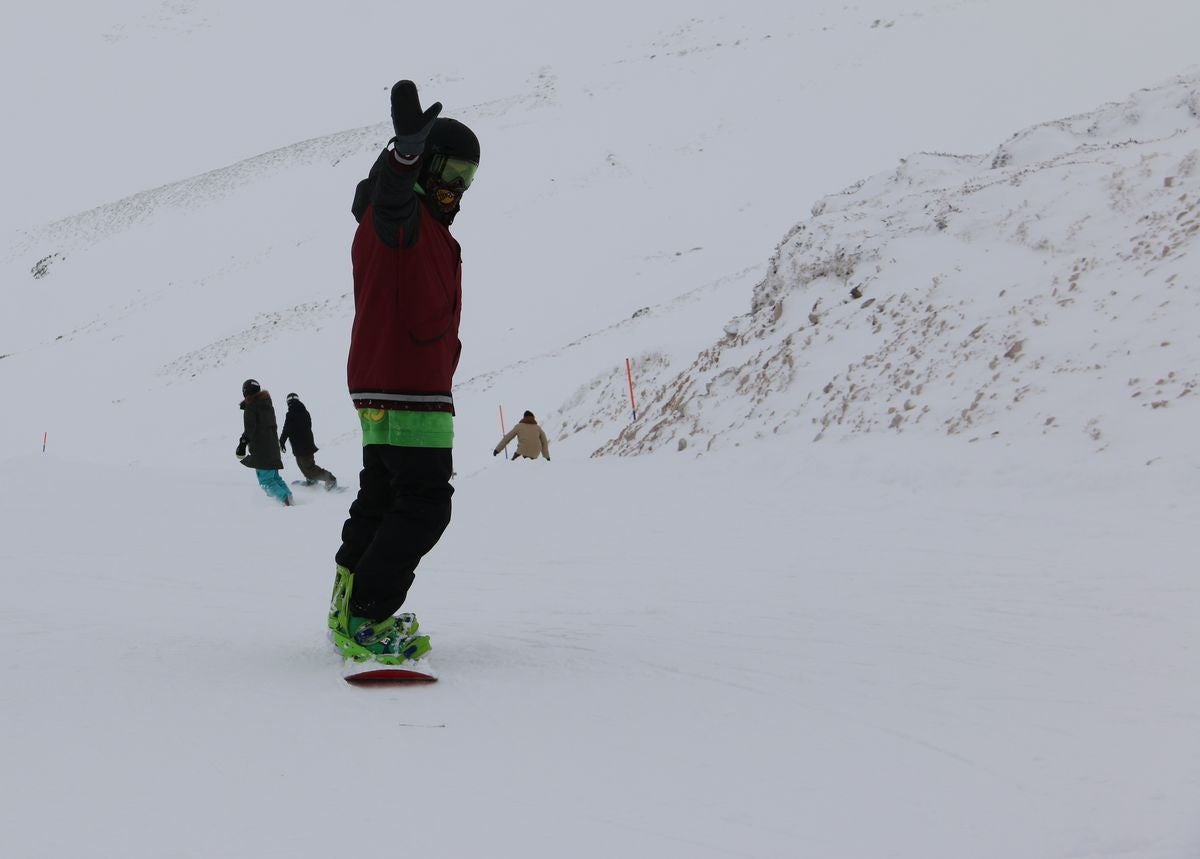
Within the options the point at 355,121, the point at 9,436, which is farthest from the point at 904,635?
the point at 355,121

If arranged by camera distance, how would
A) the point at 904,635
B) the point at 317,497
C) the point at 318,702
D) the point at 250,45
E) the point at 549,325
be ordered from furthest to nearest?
the point at 250,45 → the point at 549,325 → the point at 317,497 → the point at 904,635 → the point at 318,702

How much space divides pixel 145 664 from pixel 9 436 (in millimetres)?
31053

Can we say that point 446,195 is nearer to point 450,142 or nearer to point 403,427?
point 450,142

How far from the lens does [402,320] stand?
388 centimetres

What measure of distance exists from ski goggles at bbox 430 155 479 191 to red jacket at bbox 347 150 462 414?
0.42 ft

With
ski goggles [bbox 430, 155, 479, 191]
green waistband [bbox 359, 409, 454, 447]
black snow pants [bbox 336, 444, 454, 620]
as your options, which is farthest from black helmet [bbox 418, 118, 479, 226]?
black snow pants [bbox 336, 444, 454, 620]

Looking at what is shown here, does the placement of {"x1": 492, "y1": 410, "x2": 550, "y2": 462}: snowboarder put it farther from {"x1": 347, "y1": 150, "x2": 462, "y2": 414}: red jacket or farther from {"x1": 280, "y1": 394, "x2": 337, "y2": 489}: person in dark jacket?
{"x1": 347, "y1": 150, "x2": 462, "y2": 414}: red jacket

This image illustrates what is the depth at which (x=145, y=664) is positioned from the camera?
3945 mm

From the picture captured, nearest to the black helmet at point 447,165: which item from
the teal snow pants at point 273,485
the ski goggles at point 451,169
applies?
the ski goggles at point 451,169

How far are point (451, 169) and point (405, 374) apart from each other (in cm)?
81

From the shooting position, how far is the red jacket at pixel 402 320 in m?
3.83

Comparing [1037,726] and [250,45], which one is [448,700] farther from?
[250,45]

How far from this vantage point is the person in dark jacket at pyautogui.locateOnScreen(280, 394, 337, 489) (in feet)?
43.3

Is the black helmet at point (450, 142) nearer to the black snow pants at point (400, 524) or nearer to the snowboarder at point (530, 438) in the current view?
the black snow pants at point (400, 524)
